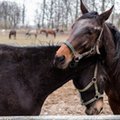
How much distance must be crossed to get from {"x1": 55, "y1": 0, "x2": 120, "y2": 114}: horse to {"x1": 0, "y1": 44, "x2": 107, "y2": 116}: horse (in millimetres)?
130

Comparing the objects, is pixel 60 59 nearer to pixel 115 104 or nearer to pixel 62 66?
pixel 62 66

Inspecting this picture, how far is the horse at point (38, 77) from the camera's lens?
335 centimetres

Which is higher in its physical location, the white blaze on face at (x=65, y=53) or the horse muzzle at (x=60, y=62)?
the white blaze on face at (x=65, y=53)

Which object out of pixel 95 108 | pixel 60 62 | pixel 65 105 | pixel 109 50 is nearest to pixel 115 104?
pixel 95 108

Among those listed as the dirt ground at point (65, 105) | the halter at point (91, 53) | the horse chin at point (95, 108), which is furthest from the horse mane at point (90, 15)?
the dirt ground at point (65, 105)

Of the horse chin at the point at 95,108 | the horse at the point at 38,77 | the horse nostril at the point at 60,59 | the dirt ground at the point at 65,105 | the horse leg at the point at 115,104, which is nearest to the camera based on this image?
the horse nostril at the point at 60,59

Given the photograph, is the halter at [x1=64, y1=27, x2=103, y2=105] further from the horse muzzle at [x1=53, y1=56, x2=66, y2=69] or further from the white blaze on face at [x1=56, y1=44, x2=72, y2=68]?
the horse muzzle at [x1=53, y1=56, x2=66, y2=69]

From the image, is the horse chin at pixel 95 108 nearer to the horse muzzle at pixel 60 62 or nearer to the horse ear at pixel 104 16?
the horse muzzle at pixel 60 62

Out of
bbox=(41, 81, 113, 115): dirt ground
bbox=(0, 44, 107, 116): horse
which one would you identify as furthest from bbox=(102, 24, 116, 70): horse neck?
bbox=(41, 81, 113, 115): dirt ground

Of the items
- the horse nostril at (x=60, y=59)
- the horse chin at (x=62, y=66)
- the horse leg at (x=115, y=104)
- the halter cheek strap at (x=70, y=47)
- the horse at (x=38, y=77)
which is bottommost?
the horse leg at (x=115, y=104)

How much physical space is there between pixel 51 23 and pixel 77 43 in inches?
2267

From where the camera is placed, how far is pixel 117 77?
12.0 feet

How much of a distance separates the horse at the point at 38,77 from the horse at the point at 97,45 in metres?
0.13

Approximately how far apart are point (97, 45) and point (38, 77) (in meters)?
0.73
